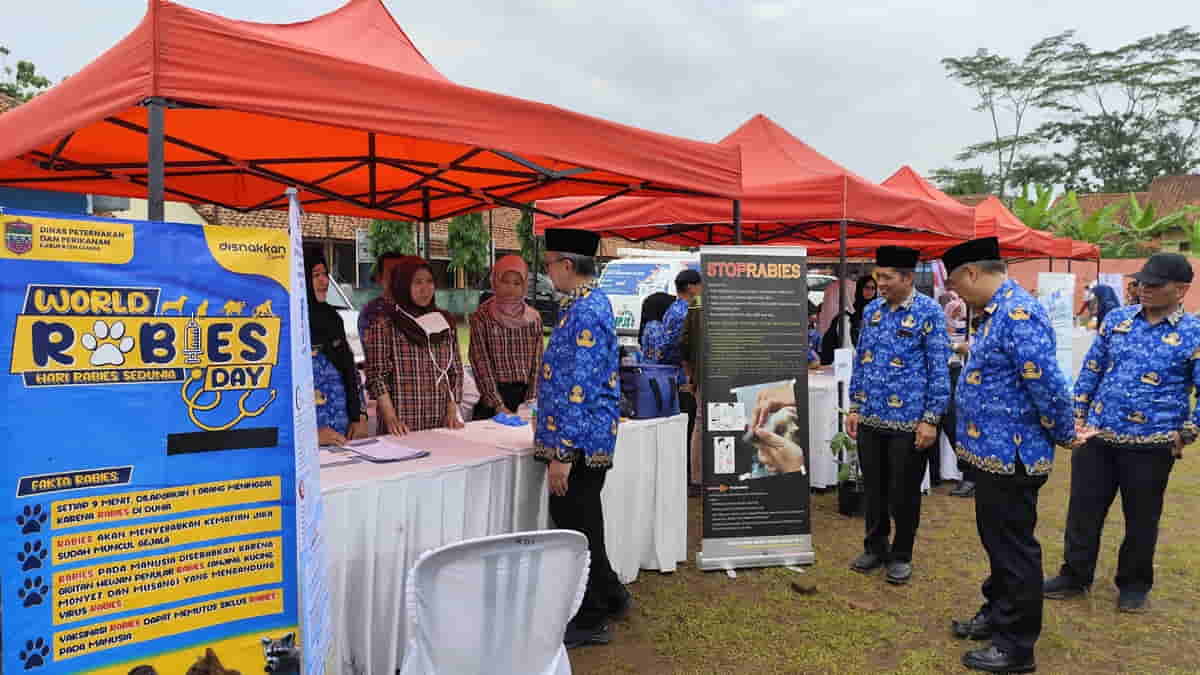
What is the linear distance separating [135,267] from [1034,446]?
2.95m

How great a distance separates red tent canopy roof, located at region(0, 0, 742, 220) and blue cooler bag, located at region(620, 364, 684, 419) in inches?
39.0

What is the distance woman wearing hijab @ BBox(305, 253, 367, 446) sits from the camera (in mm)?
3471

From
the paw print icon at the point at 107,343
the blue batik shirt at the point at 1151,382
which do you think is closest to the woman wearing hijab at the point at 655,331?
the blue batik shirt at the point at 1151,382

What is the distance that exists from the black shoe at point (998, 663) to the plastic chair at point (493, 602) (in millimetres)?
2042

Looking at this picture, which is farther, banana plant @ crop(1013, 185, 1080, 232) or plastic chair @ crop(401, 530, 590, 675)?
banana plant @ crop(1013, 185, 1080, 232)

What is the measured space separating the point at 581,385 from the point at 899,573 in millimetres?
2221

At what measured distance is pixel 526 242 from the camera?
21.0m

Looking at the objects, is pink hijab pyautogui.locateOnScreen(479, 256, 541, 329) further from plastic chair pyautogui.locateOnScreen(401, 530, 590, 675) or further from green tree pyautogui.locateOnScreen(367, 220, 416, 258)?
green tree pyautogui.locateOnScreen(367, 220, 416, 258)

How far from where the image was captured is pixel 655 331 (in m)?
5.96

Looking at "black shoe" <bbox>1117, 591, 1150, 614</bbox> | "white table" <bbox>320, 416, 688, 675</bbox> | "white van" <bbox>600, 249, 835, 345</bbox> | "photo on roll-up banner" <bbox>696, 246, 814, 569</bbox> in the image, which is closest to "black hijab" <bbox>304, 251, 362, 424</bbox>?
"white table" <bbox>320, 416, 688, 675</bbox>

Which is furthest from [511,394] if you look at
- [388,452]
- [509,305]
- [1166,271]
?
[1166,271]

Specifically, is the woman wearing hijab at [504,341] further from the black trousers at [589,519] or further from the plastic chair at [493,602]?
the plastic chair at [493,602]

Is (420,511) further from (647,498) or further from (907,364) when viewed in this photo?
(907,364)

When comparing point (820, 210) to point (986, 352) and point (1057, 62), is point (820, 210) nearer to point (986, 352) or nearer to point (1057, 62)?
point (986, 352)
